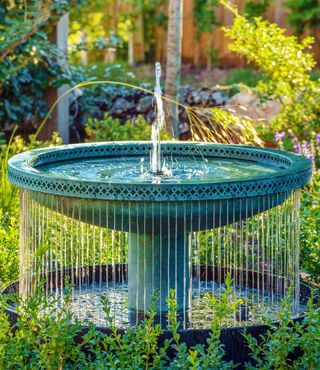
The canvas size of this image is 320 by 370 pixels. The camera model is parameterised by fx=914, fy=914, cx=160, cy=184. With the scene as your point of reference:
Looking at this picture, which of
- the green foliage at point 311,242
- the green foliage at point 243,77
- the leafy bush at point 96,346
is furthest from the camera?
the green foliage at point 243,77

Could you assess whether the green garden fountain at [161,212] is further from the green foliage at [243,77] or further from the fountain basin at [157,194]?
the green foliage at [243,77]

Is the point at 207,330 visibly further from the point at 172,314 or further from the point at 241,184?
the point at 241,184

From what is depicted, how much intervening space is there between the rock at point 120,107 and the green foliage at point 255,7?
15.3 ft

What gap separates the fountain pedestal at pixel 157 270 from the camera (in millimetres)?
4406

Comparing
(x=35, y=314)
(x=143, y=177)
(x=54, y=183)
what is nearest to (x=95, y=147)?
(x=143, y=177)

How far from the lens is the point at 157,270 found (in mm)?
4438

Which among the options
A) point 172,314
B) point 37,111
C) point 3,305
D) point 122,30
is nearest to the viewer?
point 172,314

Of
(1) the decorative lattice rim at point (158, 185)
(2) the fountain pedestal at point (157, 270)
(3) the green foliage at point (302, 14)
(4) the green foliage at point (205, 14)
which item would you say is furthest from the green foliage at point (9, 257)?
(4) the green foliage at point (205, 14)

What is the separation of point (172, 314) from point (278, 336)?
447 mm

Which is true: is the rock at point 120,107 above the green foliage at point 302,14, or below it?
below

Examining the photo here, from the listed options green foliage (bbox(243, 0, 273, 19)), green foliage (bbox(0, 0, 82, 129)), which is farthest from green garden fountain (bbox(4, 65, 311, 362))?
green foliage (bbox(243, 0, 273, 19))

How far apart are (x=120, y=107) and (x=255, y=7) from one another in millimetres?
4996

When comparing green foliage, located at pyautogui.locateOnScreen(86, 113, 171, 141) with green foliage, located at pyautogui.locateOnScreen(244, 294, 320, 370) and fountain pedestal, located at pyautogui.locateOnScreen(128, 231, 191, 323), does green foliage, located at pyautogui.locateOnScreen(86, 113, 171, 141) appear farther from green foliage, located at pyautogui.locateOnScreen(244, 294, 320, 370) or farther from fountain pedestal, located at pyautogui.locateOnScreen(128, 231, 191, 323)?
green foliage, located at pyautogui.locateOnScreen(244, 294, 320, 370)

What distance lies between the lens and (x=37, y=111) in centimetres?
1005
